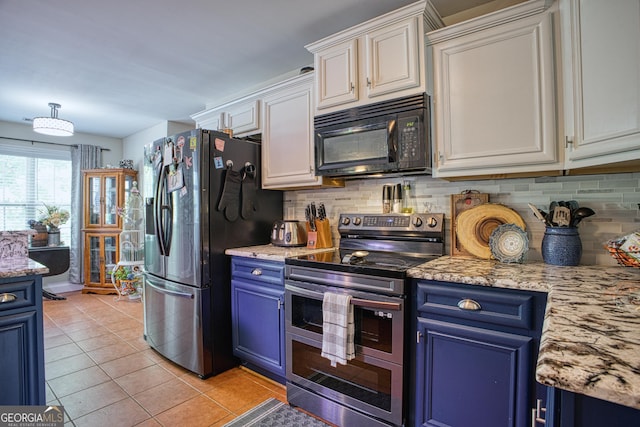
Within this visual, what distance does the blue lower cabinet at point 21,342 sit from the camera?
1.45m

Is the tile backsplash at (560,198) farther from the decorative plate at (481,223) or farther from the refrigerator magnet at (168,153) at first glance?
the refrigerator magnet at (168,153)

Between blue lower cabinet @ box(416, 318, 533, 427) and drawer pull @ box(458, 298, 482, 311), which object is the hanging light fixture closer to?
blue lower cabinet @ box(416, 318, 533, 427)

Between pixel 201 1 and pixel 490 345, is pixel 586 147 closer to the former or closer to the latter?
pixel 490 345

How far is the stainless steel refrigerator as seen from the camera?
2.30 m

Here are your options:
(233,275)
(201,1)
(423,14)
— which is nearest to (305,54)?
(201,1)

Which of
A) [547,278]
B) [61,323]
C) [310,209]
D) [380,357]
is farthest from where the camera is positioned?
[61,323]

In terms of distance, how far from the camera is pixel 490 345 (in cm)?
136

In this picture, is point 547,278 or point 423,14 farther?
point 423,14

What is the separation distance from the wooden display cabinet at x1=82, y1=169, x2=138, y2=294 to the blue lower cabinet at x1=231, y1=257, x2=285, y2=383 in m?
3.40

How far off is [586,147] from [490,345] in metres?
0.93

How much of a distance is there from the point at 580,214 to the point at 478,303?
2.39 ft

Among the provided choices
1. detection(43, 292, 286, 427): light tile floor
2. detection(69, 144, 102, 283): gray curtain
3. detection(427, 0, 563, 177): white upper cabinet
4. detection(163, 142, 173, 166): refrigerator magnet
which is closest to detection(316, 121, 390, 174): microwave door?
detection(427, 0, 563, 177): white upper cabinet

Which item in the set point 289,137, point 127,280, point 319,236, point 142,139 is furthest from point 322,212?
point 142,139

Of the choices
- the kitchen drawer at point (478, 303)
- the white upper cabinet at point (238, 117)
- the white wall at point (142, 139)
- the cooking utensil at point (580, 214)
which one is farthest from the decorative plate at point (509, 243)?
the white wall at point (142, 139)
